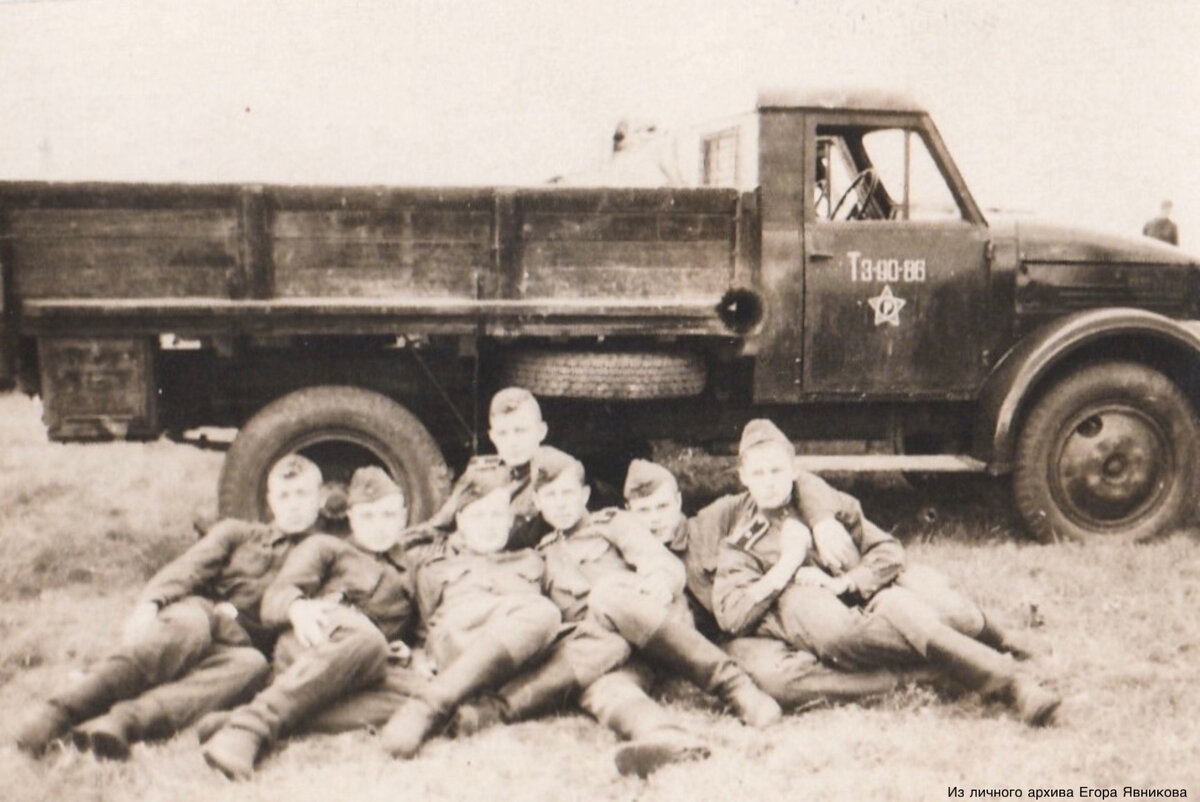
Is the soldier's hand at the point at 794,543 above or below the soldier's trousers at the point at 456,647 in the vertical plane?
above

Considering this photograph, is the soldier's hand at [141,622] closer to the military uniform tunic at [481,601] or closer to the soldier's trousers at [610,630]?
the military uniform tunic at [481,601]

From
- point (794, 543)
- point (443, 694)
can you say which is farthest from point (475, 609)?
point (794, 543)

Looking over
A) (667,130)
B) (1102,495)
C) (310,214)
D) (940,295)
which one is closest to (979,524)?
(1102,495)

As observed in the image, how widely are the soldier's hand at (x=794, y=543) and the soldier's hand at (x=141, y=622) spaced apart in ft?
6.46

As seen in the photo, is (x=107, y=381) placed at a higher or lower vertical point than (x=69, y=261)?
lower

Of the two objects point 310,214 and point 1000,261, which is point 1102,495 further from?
point 310,214

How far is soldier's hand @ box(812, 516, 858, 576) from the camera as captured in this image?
3945 millimetres

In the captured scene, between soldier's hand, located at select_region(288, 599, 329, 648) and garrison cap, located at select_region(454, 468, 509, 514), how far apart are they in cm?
84

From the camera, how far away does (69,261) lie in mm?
4789

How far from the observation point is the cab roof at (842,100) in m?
5.34

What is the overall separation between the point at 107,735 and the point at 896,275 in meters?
3.76

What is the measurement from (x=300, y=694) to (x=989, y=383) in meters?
3.53

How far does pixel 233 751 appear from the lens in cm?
319

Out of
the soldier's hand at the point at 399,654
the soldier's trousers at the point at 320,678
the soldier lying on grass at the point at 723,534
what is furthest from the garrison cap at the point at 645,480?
the soldier's trousers at the point at 320,678
